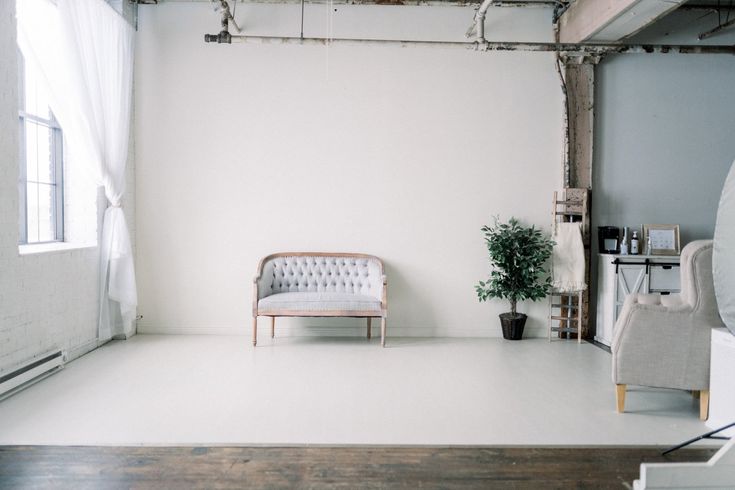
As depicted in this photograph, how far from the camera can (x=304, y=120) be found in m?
6.48

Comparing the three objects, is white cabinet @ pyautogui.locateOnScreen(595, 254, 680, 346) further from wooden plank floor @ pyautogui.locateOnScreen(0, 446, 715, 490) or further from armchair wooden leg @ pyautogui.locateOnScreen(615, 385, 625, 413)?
wooden plank floor @ pyautogui.locateOnScreen(0, 446, 715, 490)

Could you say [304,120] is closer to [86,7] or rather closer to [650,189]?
[86,7]

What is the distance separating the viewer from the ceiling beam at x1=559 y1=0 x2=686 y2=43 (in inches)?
199

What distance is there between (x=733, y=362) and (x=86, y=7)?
580 centimetres

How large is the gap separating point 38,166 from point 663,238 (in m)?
6.31

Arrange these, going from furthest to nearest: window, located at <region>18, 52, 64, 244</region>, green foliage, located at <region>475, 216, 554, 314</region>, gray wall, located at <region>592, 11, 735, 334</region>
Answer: gray wall, located at <region>592, 11, 735, 334</region>, green foliage, located at <region>475, 216, 554, 314</region>, window, located at <region>18, 52, 64, 244</region>

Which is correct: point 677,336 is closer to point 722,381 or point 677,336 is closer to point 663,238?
point 722,381

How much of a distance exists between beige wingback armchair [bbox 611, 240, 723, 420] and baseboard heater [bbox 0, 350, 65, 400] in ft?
13.7

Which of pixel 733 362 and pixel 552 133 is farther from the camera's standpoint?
pixel 552 133

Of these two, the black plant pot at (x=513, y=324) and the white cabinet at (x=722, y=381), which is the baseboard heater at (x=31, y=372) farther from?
the white cabinet at (x=722, y=381)

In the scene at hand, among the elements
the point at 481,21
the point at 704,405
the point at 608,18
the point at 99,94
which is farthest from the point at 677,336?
the point at 99,94

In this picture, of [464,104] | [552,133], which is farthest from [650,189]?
[464,104]

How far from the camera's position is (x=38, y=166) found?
5.19m

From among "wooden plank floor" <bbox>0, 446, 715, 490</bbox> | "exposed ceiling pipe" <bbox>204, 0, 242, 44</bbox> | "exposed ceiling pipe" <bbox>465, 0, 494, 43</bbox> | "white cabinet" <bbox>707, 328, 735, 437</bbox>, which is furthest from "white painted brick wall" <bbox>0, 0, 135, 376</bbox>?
"white cabinet" <bbox>707, 328, 735, 437</bbox>
